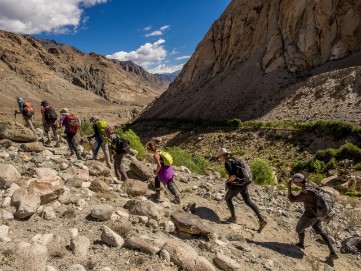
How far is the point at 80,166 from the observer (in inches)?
387

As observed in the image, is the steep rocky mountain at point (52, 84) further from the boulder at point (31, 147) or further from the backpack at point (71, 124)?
the boulder at point (31, 147)

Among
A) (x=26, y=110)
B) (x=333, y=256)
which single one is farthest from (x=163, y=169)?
(x=26, y=110)

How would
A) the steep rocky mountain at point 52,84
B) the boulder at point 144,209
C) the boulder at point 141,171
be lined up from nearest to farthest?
the boulder at point 144,209
the boulder at point 141,171
the steep rocky mountain at point 52,84

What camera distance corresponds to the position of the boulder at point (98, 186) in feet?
A: 27.5

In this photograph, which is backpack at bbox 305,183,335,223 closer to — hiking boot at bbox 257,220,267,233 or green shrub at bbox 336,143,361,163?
hiking boot at bbox 257,220,267,233

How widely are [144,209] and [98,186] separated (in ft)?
5.59

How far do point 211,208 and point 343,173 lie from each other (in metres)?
12.5

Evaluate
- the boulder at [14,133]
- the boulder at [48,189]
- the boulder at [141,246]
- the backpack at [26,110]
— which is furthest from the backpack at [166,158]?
the backpack at [26,110]

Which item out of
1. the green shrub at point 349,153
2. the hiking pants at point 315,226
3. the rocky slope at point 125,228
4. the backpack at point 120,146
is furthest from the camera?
the green shrub at point 349,153

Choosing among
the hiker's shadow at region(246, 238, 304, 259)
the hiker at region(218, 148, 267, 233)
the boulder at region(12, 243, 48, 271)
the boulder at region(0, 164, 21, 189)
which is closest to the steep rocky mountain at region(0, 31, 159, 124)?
the boulder at region(0, 164, 21, 189)

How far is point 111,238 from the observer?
5738mm

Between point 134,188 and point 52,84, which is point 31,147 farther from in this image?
point 52,84

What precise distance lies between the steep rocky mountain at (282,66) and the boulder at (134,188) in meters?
27.4

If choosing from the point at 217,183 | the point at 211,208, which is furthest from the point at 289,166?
the point at 211,208
